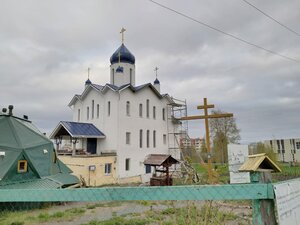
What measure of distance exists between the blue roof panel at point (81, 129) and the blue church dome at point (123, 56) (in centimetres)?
787

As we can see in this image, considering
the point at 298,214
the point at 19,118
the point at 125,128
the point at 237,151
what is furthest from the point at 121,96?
the point at 298,214

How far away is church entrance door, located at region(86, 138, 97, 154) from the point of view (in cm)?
2111

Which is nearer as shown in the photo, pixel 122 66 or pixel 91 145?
pixel 91 145

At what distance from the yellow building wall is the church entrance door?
269cm

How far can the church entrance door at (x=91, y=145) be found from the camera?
2111 cm

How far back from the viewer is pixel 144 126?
2280cm

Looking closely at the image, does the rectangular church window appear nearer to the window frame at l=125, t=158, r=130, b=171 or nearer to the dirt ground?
the dirt ground

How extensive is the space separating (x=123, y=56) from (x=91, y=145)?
9.96m

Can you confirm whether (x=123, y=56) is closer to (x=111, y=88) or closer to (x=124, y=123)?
(x=111, y=88)

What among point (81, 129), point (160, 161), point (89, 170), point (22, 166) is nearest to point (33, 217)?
point (22, 166)

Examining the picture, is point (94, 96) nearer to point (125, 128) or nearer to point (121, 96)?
point (121, 96)

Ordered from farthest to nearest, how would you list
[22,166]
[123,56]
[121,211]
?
→ [123,56]
[22,166]
[121,211]

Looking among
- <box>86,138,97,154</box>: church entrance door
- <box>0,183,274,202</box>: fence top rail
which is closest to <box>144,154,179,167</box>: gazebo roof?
<box>86,138,97,154</box>: church entrance door

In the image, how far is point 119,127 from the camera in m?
20.4
